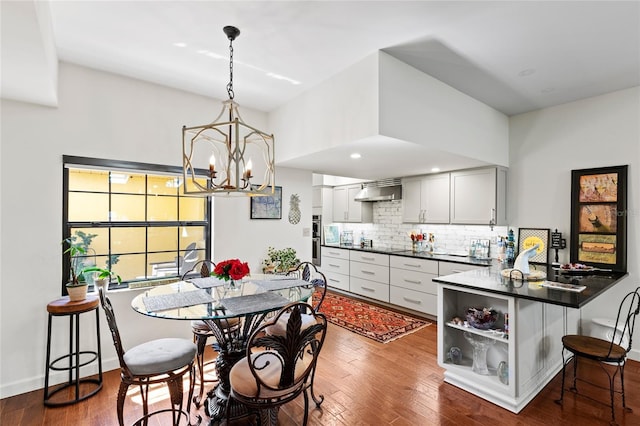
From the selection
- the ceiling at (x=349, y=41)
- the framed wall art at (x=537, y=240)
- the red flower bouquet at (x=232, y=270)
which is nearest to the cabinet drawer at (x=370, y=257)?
the framed wall art at (x=537, y=240)

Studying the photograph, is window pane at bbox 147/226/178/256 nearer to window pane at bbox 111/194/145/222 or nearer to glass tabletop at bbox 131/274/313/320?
window pane at bbox 111/194/145/222

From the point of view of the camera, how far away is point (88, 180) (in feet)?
9.89

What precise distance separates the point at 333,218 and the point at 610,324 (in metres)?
4.54

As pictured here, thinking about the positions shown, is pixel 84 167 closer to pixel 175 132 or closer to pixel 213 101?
pixel 175 132

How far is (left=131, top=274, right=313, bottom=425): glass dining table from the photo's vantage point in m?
1.93

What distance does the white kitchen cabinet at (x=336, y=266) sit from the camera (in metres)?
5.74

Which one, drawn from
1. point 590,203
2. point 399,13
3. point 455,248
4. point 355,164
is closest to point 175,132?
point 355,164

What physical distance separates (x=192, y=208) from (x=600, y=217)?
15.2 ft

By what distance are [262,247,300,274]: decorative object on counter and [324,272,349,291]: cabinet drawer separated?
1.85m

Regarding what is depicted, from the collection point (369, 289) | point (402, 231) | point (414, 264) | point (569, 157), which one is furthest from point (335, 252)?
point (569, 157)

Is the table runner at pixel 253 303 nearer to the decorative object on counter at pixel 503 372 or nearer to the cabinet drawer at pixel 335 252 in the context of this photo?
the decorative object on counter at pixel 503 372

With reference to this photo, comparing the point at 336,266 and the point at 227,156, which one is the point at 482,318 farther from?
the point at 336,266

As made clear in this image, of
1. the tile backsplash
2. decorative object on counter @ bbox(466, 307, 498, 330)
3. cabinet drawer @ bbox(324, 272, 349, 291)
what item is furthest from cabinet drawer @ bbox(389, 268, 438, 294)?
decorative object on counter @ bbox(466, 307, 498, 330)

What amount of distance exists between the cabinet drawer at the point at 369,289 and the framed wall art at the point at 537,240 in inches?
78.4
